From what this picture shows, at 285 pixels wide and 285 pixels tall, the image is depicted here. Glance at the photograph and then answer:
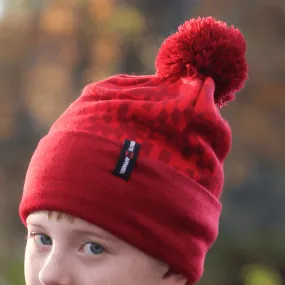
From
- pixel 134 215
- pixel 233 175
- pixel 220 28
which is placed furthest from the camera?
pixel 233 175

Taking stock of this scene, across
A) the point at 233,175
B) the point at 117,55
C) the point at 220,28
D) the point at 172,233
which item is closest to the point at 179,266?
the point at 172,233

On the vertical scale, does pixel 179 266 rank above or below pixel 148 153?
below

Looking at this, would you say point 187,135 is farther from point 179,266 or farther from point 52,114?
point 52,114

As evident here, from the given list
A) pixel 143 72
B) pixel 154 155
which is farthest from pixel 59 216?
pixel 143 72

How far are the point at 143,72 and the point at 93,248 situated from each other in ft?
3.52

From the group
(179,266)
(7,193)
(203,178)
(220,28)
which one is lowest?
(7,193)

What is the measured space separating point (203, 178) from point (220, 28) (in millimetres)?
260

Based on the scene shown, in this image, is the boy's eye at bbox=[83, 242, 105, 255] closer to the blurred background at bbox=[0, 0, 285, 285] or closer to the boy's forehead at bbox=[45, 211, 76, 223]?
the boy's forehead at bbox=[45, 211, 76, 223]

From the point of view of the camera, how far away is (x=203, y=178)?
91 cm

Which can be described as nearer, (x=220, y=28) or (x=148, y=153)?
(x=148, y=153)

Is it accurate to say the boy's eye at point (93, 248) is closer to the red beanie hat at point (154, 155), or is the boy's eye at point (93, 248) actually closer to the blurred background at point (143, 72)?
the red beanie hat at point (154, 155)

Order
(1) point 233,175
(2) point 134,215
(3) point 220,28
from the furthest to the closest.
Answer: (1) point 233,175 → (3) point 220,28 → (2) point 134,215

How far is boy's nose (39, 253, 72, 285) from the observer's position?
808mm

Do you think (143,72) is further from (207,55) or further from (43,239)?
(43,239)
